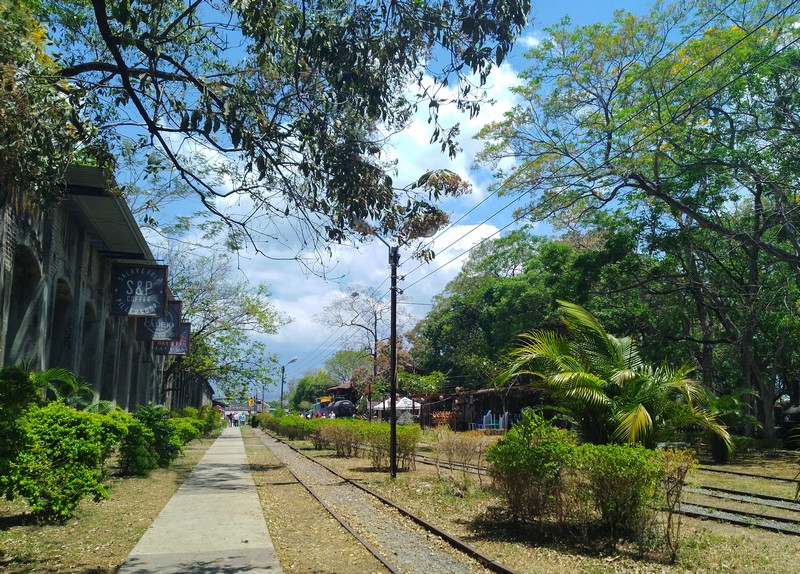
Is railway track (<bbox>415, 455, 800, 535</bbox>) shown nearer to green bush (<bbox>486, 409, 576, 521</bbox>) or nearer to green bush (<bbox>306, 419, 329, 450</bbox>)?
green bush (<bbox>486, 409, 576, 521</bbox>)

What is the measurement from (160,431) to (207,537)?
31.8 feet

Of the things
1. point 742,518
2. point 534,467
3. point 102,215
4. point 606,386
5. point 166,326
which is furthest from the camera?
point 166,326

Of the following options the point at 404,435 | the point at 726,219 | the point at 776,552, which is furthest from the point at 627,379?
the point at 726,219

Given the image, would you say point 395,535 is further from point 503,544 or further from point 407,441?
point 407,441

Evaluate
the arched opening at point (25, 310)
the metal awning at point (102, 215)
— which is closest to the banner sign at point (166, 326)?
the metal awning at point (102, 215)

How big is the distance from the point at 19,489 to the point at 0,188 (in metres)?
6.31

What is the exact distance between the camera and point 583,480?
8867 mm

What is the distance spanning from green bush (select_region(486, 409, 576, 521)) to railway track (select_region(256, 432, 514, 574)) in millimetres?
1169

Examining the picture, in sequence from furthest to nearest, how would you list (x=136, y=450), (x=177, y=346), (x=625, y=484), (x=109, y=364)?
(x=177, y=346), (x=109, y=364), (x=136, y=450), (x=625, y=484)

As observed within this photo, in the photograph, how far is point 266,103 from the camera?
8.93 metres

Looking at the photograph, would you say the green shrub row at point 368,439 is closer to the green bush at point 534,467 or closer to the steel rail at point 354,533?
the steel rail at point 354,533

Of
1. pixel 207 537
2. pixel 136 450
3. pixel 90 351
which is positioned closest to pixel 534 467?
pixel 207 537

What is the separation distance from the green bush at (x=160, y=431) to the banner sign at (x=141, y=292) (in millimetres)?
3442

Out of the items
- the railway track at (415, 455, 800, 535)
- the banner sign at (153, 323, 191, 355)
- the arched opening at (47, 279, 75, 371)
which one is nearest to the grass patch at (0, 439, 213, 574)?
the railway track at (415, 455, 800, 535)
